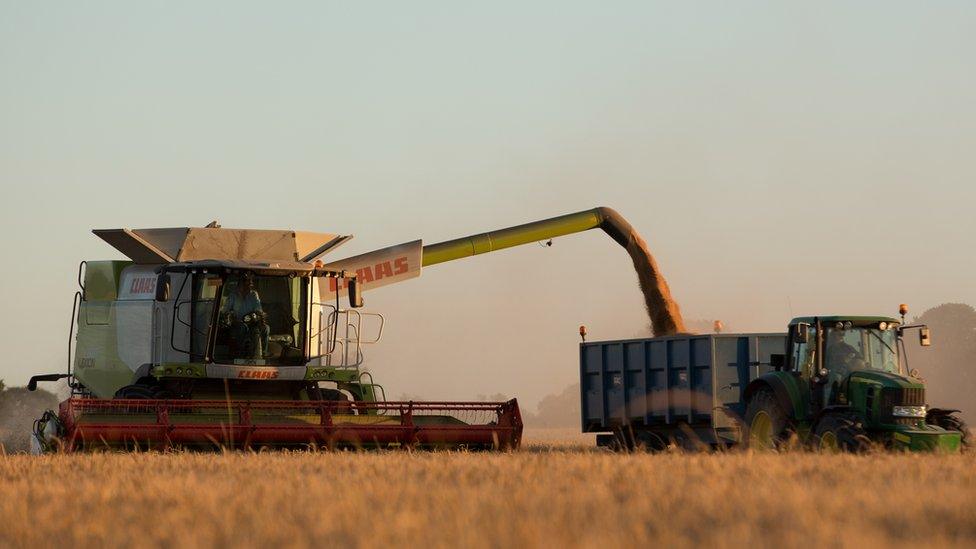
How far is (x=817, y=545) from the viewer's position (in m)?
5.46

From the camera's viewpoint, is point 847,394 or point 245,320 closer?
point 847,394

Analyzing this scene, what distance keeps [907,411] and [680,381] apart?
5340 millimetres

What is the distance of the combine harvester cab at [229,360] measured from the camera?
15961 mm

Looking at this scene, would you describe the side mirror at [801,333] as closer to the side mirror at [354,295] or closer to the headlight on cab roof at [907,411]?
the headlight on cab roof at [907,411]

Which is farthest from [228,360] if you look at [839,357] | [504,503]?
[504,503]

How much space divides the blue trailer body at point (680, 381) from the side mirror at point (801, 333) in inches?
113

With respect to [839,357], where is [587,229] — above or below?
above

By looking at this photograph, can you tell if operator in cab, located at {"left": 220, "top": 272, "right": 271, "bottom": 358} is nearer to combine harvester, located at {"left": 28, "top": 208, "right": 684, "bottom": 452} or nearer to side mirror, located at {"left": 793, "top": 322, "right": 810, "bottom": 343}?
combine harvester, located at {"left": 28, "top": 208, "right": 684, "bottom": 452}

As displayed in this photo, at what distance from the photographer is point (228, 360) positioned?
17.7 m

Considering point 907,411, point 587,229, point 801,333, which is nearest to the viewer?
point 907,411

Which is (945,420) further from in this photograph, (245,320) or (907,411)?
(245,320)

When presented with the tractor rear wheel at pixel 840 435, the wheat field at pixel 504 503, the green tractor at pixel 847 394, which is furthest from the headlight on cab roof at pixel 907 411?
the wheat field at pixel 504 503

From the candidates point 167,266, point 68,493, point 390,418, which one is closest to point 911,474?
point 68,493

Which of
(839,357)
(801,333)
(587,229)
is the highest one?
(587,229)
